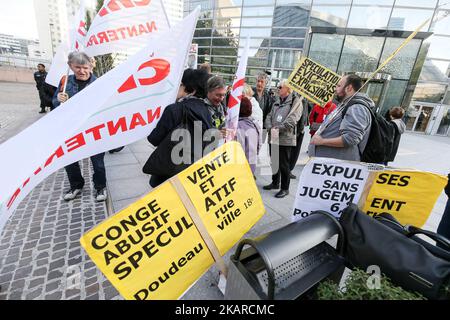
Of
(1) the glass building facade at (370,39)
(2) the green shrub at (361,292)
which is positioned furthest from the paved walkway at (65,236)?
(1) the glass building facade at (370,39)

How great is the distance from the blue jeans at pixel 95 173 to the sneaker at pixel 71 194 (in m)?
0.05

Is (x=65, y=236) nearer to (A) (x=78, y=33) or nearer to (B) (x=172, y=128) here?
(B) (x=172, y=128)

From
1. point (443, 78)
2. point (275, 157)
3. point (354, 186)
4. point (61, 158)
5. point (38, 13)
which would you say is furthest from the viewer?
point (38, 13)

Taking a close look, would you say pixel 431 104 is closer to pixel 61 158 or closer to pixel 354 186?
pixel 354 186

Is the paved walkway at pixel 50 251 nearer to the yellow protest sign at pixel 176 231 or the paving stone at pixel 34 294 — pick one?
the paving stone at pixel 34 294

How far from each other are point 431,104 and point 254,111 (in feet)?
55.5

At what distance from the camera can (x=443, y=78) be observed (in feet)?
47.2

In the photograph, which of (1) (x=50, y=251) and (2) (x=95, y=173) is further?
(2) (x=95, y=173)

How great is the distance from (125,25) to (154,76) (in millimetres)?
1372

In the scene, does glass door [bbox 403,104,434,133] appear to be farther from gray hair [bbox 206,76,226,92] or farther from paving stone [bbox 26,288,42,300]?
paving stone [bbox 26,288,42,300]

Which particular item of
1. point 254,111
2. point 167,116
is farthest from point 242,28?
point 167,116

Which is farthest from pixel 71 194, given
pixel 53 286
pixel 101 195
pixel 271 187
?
pixel 271 187

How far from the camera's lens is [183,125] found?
210cm

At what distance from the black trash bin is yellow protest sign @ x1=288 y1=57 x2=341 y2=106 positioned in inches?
108
